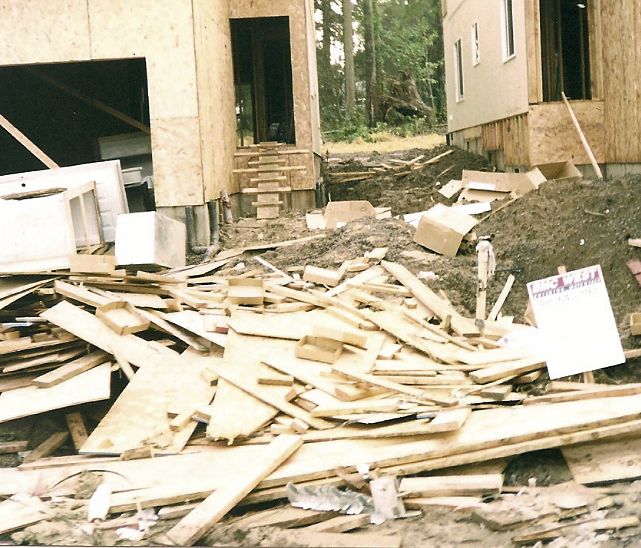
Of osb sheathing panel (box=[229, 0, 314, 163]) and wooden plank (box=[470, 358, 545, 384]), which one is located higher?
osb sheathing panel (box=[229, 0, 314, 163])

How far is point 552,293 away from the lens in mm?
6246

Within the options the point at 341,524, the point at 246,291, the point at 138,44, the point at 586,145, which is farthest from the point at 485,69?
the point at 341,524

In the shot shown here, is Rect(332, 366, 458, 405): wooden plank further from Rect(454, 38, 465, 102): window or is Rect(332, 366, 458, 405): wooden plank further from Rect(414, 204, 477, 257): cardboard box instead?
Rect(454, 38, 465, 102): window

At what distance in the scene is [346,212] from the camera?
1490cm

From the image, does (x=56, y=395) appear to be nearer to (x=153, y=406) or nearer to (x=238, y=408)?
(x=153, y=406)

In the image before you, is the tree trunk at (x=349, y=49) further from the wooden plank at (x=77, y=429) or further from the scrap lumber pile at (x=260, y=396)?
the wooden plank at (x=77, y=429)

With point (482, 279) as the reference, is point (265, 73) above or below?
above

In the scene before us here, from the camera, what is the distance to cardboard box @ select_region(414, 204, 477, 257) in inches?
444

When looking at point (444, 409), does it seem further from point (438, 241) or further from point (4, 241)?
point (4, 241)

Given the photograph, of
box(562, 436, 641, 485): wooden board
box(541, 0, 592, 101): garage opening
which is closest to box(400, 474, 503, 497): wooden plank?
box(562, 436, 641, 485): wooden board

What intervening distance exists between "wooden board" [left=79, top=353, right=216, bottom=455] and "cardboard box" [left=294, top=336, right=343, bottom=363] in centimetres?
99

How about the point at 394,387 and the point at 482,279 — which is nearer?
the point at 394,387

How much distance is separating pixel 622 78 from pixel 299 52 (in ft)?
22.7

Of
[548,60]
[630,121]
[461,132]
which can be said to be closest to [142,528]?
[630,121]
